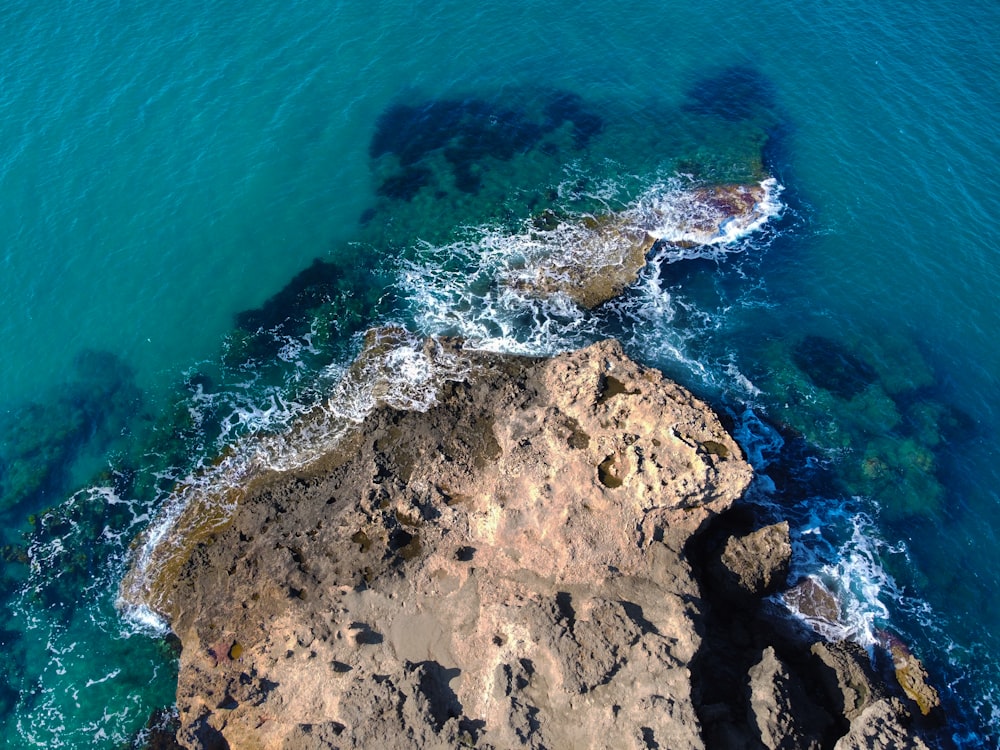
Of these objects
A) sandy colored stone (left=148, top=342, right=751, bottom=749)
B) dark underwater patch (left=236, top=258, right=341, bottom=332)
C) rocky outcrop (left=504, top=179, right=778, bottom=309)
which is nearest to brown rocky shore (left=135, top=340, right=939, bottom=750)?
sandy colored stone (left=148, top=342, right=751, bottom=749)

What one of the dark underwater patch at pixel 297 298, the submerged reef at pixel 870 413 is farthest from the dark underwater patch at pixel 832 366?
the dark underwater patch at pixel 297 298

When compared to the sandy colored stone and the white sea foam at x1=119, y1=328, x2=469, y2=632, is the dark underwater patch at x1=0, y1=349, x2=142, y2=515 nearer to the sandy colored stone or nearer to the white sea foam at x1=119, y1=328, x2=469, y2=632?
the white sea foam at x1=119, y1=328, x2=469, y2=632

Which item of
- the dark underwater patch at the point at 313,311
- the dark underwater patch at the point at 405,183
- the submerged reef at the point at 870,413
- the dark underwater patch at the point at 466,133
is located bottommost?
the submerged reef at the point at 870,413

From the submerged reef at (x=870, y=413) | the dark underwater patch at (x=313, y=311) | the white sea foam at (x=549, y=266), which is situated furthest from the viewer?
the white sea foam at (x=549, y=266)

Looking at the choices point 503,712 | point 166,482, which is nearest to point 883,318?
point 503,712

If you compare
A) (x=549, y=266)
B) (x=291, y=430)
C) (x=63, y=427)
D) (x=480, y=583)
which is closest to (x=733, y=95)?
(x=549, y=266)

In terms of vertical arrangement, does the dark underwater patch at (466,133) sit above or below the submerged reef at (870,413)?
above

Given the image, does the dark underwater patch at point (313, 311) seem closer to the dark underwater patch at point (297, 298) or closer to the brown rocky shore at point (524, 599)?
the dark underwater patch at point (297, 298)

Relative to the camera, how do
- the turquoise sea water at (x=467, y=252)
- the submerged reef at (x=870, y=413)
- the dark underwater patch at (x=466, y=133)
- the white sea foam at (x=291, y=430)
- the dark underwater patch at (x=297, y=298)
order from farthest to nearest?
the dark underwater patch at (x=466, y=133), the dark underwater patch at (x=297, y=298), the submerged reef at (x=870, y=413), the turquoise sea water at (x=467, y=252), the white sea foam at (x=291, y=430)
